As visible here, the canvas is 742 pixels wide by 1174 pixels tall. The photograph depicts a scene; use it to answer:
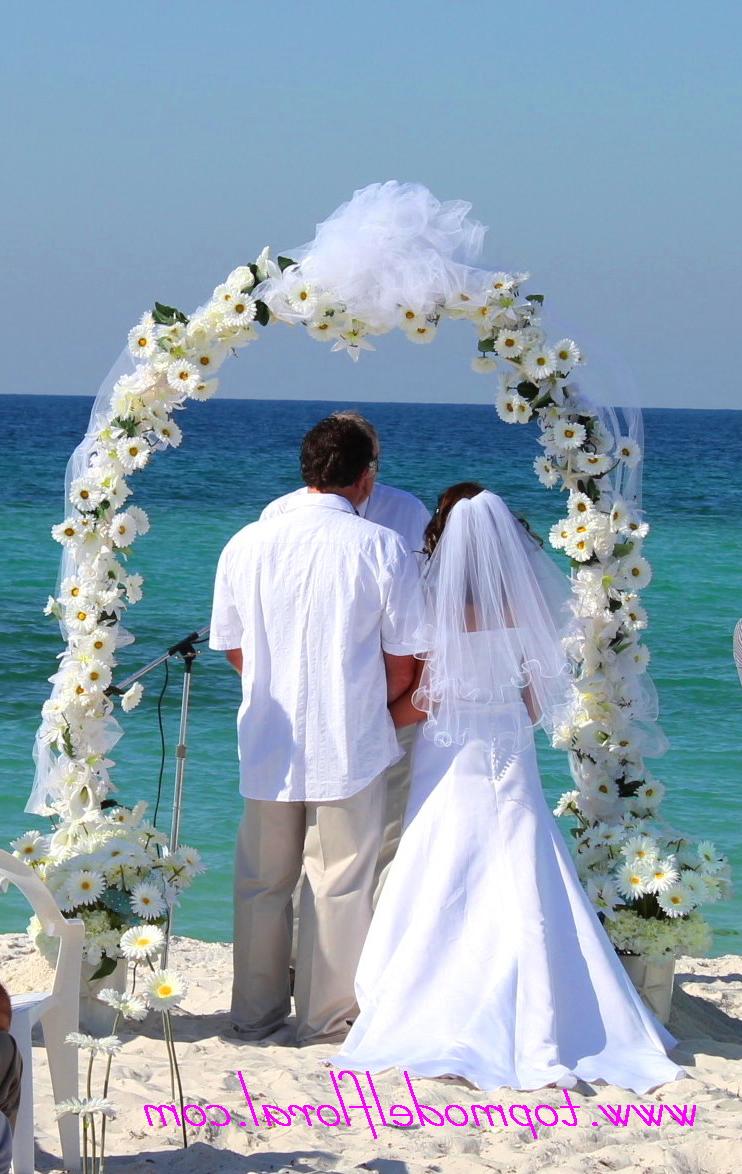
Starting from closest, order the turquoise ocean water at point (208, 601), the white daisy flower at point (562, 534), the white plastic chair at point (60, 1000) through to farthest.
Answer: the white plastic chair at point (60, 1000) → the white daisy flower at point (562, 534) → the turquoise ocean water at point (208, 601)

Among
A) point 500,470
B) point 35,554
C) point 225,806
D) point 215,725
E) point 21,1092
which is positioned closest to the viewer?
point 21,1092

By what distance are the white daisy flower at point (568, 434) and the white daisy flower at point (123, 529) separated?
149 centimetres

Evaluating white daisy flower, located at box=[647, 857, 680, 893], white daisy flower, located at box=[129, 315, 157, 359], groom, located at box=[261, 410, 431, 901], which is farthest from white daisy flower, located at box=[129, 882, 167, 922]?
white daisy flower, located at box=[129, 315, 157, 359]

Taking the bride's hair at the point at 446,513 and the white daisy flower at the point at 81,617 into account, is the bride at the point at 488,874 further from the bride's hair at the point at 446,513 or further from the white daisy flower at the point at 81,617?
the white daisy flower at the point at 81,617

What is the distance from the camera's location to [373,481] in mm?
4625

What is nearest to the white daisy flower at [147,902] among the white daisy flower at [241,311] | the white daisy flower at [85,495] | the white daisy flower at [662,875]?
the white daisy flower at [85,495]

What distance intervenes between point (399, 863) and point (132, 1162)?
4.22 feet

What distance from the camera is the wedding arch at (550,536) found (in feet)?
15.2

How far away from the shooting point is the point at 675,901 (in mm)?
4785

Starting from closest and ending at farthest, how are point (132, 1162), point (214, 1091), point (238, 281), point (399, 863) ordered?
1. point (132, 1162)
2. point (214, 1091)
3. point (399, 863)
4. point (238, 281)

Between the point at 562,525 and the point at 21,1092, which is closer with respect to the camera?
the point at 21,1092

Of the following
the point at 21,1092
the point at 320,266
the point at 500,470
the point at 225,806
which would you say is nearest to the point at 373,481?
the point at 320,266

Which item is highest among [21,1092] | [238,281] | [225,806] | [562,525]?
[238,281]

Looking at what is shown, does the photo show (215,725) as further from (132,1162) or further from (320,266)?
(132,1162)
